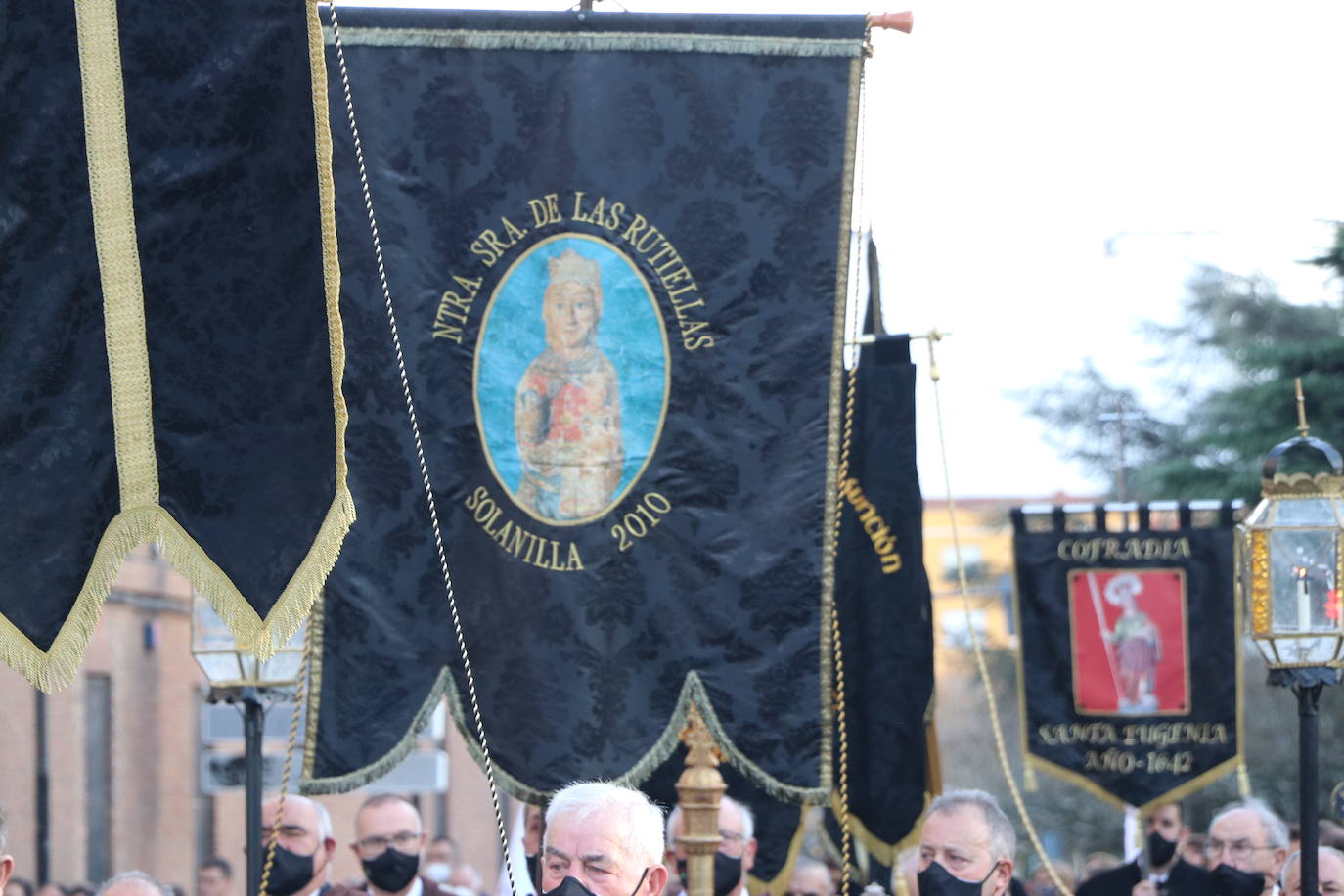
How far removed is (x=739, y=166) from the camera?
27.9ft

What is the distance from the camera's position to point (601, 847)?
16.8 feet

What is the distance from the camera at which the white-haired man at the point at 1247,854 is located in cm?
963

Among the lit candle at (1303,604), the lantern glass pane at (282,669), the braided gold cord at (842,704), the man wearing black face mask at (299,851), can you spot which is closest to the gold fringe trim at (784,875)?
the braided gold cord at (842,704)

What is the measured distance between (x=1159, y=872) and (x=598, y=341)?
5.81 meters

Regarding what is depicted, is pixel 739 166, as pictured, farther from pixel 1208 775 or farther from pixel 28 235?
pixel 1208 775

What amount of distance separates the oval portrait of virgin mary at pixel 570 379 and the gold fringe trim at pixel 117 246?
3.08 m

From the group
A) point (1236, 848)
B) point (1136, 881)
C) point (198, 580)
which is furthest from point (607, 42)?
point (1136, 881)

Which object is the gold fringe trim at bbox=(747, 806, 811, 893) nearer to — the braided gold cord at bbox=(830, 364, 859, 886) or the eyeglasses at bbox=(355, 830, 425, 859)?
the braided gold cord at bbox=(830, 364, 859, 886)

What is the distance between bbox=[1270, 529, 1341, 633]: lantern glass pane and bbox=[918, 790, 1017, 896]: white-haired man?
2.22 metres

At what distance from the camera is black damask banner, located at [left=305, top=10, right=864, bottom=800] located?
8.20 metres

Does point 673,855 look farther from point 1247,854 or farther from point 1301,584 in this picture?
point 1301,584

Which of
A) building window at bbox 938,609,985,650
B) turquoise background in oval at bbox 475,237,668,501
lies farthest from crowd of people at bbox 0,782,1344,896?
building window at bbox 938,609,985,650

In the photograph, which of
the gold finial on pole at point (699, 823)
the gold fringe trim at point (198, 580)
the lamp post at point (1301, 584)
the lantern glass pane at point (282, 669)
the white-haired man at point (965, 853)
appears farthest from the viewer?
the lantern glass pane at point (282, 669)

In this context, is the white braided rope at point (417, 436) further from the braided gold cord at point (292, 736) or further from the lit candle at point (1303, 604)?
the lit candle at point (1303, 604)
